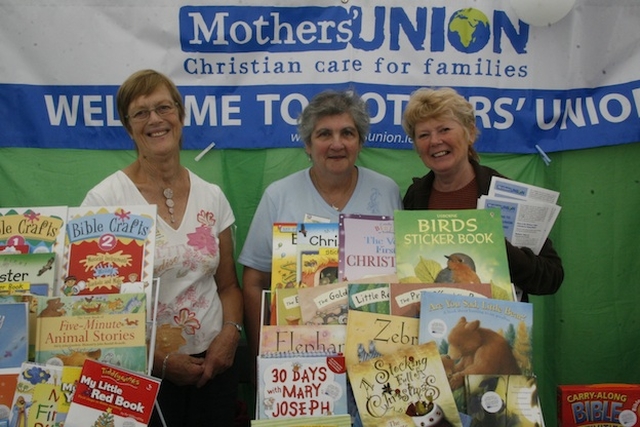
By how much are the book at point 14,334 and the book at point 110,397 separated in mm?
210

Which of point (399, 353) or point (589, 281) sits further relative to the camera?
point (589, 281)

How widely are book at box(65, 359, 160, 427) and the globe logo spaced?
2160mm

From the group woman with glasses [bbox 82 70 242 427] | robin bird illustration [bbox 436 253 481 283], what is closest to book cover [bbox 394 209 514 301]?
robin bird illustration [bbox 436 253 481 283]

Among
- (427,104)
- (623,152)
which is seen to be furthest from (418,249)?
(623,152)

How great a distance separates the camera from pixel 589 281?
320cm

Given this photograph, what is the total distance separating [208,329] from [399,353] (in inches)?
33.9

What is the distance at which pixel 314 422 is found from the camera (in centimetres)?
160

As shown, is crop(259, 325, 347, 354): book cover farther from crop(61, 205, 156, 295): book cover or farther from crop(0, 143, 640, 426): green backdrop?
crop(0, 143, 640, 426): green backdrop

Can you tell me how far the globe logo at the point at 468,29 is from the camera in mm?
2975

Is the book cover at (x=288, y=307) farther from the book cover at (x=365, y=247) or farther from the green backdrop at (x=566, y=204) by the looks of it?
the green backdrop at (x=566, y=204)

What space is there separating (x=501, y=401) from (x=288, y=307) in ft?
2.12

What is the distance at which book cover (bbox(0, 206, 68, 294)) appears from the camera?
1.87 m

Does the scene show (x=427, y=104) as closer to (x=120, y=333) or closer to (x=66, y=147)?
(x=120, y=333)

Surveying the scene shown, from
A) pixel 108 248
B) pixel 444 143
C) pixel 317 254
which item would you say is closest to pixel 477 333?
pixel 317 254
